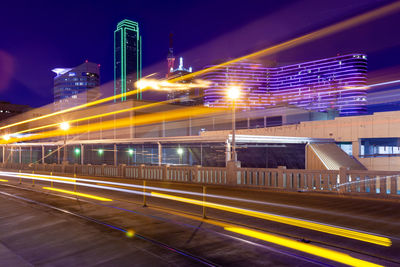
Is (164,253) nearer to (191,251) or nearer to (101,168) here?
(191,251)

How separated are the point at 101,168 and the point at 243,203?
17701 millimetres

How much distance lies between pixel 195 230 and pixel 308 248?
294 centimetres

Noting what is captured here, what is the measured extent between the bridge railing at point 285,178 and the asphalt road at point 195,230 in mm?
577

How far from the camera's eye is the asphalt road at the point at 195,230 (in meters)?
6.19

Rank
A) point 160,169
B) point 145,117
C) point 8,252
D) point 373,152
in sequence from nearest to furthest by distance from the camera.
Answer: point 8,252 → point 160,169 → point 373,152 → point 145,117

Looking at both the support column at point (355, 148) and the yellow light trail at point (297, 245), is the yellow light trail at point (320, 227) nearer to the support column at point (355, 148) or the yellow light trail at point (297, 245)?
the yellow light trail at point (297, 245)

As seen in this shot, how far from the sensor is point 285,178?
14.5 metres

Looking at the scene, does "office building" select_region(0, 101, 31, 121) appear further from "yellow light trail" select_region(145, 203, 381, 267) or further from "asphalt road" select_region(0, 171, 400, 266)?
"yellow light trail" select_region(145, 203, 381, 267)

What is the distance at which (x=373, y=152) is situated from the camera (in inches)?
1211

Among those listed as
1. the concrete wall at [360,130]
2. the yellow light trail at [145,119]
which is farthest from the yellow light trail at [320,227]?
the yellow light trail at [145,119]

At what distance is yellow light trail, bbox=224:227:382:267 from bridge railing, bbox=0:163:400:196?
22.1 ft

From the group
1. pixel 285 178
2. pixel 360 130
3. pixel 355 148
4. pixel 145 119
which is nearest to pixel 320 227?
pixel 285 178

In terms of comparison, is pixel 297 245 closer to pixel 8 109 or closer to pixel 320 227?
pixel 320 227

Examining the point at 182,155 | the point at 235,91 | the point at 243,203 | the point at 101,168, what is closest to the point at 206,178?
the point at 235,91
